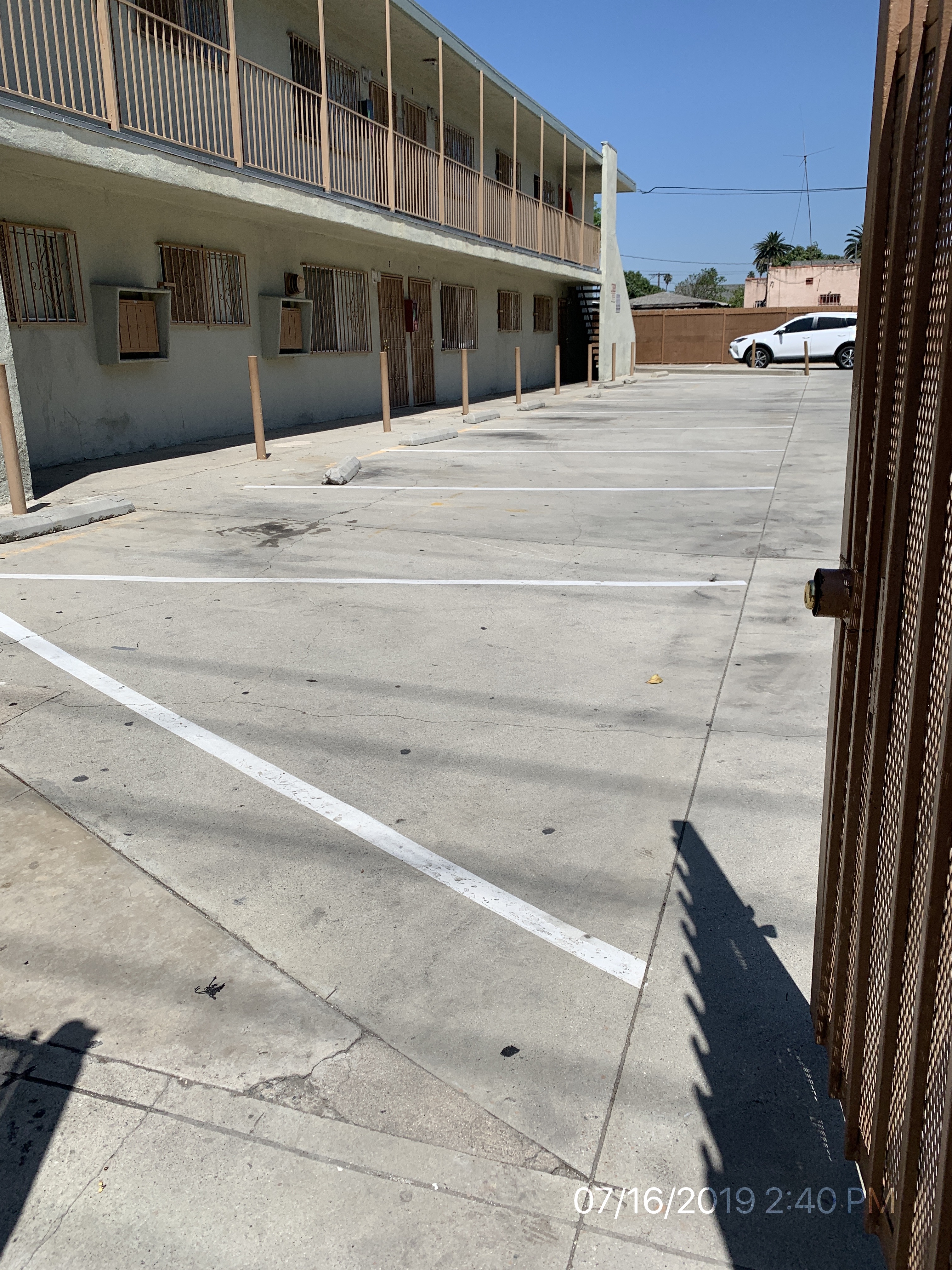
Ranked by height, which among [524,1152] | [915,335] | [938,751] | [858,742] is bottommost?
[524,1152]

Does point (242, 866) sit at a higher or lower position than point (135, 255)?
lower

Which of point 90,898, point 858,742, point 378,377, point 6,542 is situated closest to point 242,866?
point 90,898

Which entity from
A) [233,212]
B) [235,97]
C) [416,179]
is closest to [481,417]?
[416,179]

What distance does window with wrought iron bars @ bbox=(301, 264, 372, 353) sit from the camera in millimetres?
16828

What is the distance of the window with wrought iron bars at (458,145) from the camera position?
848 inches

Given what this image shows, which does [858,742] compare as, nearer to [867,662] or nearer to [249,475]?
[867,662]

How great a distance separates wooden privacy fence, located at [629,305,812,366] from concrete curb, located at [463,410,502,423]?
23.0 meters

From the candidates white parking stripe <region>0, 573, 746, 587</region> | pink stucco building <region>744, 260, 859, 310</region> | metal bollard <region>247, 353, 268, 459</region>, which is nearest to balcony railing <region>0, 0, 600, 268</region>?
metal bollard <region>247, 353, 268, 459</region>

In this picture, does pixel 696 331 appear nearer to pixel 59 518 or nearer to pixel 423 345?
pixel 423 345

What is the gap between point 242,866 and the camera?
3.13m

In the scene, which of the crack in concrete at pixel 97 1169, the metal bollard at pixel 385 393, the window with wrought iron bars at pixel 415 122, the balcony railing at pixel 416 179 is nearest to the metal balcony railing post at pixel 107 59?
the metal bollard at pixel 385 393

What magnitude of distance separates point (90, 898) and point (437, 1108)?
1.35 meters

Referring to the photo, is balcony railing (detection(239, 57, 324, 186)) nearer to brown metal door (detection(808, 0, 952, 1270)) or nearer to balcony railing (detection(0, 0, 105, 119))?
balcony railing (detection(0, 0, 105, 119))

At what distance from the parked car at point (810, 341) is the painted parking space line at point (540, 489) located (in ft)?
79.4
